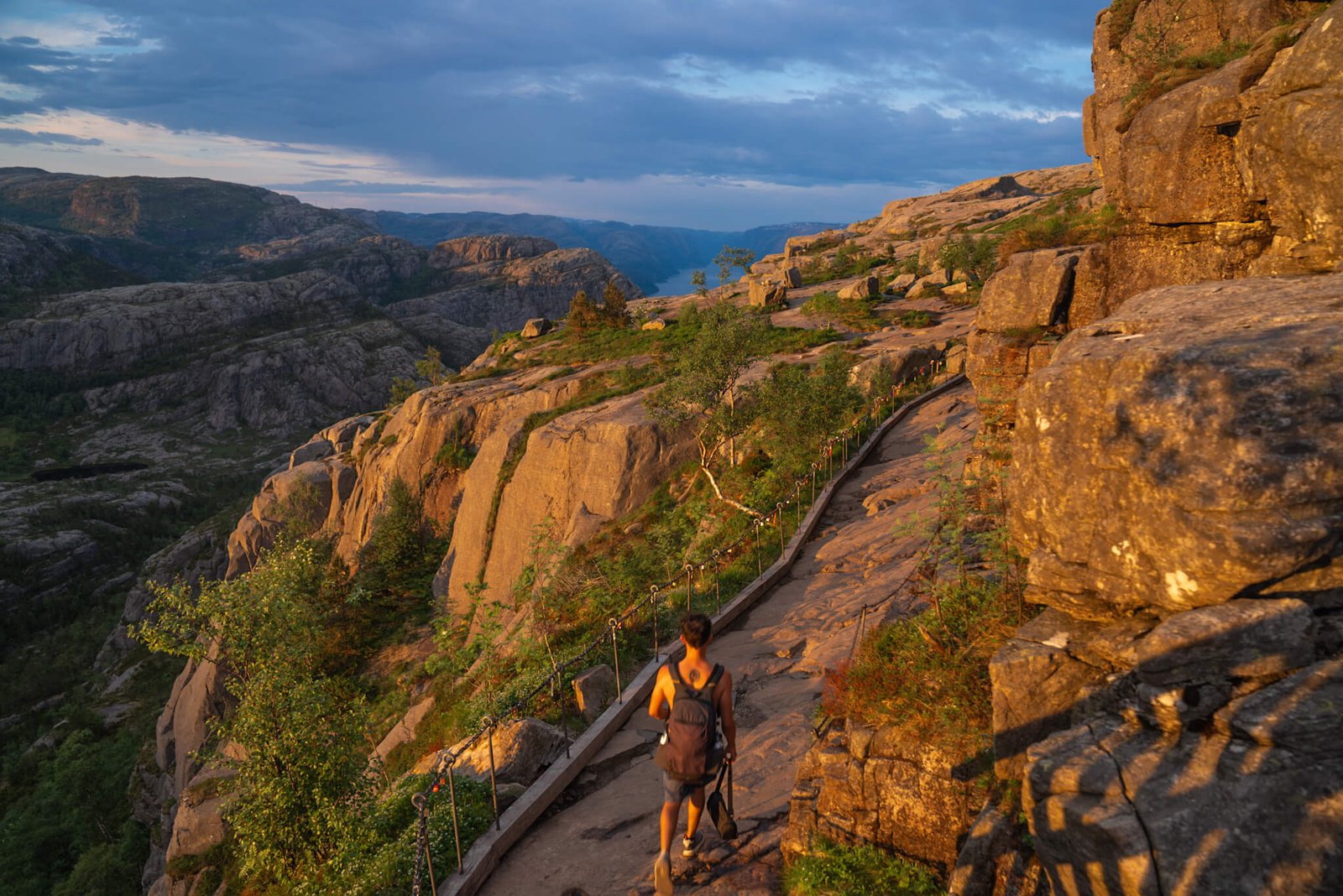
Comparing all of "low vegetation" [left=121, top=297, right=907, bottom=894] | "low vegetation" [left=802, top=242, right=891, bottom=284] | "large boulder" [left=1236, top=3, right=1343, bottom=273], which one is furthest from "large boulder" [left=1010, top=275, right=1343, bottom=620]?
"low vegetation" [left=802, top=242, right=891, bottom=284]

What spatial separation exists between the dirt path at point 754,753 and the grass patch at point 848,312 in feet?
86.1

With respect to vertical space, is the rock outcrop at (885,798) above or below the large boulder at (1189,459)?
below

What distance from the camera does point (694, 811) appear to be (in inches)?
269

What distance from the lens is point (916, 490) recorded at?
1836 centimetres

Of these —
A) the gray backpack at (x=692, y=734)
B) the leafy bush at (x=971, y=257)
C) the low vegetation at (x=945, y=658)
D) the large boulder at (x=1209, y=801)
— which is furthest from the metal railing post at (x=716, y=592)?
the leafy bush at (x=971, y=257)

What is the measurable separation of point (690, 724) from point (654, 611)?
610cm

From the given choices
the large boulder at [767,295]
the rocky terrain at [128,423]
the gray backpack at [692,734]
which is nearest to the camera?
the gray backpack at [692,734]

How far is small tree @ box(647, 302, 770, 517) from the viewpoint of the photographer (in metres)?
22.9

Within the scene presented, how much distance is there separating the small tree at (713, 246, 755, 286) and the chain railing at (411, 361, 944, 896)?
125 ft

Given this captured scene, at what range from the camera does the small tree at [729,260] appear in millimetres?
66812

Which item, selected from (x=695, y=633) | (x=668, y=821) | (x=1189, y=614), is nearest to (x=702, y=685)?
(x=695, y=633)

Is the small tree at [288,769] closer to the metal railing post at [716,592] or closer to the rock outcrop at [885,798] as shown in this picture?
the metal railing post at [716,592]

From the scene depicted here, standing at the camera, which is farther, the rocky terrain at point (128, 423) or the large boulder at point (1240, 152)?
the rocky terrain at point (128, 423)

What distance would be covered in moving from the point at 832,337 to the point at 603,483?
17680 mm
